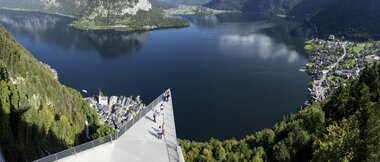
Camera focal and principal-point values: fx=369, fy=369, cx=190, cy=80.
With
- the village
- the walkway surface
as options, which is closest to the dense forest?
the walkway surface

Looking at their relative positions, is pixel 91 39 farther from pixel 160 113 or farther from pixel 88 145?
pixel 88 145

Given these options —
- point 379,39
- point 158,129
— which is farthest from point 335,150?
point 379,39

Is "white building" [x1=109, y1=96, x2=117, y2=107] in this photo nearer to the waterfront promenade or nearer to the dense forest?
the dense forest

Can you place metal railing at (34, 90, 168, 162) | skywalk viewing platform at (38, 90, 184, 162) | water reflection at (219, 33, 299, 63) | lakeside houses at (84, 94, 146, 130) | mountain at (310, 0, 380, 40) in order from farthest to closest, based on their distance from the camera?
mountain at (310, 0, 380, 40) < water reflection at (219, 33, 299, 63) < lakeside houses at (84, 94, 146, 130) < skywalk viewing platform at (38, 90, 184, 162) < metal railing at (34, 90, 168, 162)

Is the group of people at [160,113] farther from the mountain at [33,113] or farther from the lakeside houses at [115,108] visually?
the lakeside houses at [115,108]

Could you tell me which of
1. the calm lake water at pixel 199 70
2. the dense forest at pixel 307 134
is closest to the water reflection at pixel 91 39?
the calm lake water at pixel 199 70

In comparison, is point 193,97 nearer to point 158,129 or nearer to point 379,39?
point 158,129

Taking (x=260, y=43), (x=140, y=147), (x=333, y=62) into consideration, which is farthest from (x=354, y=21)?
(x=140, y=147)
